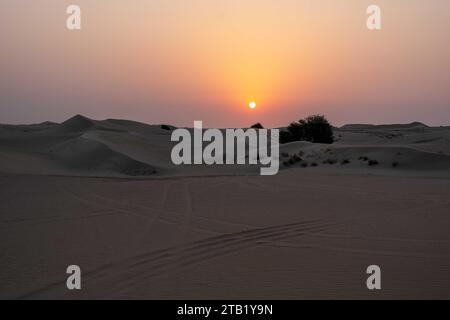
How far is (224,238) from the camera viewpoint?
7.81 metres

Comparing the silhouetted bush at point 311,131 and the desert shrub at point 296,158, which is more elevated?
the silhouetted bush at point 311,131

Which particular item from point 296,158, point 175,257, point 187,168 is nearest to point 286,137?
point 296,158

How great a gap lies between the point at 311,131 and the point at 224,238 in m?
30.5

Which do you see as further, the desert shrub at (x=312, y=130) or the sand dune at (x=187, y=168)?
the desert shrub at (x=312, y=130)

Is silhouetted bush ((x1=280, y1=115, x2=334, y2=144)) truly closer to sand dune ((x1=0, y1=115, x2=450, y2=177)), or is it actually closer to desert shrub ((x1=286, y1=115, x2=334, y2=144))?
desert shrub ((x1=286, y1=115, x2=334, y2=144))

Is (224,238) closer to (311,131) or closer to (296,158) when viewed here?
(296,158)

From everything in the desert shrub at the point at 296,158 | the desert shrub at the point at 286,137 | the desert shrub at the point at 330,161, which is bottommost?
the desert shrub at the point at 330,161

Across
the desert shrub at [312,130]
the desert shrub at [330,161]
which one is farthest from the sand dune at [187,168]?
the desert shrub at [312,130]

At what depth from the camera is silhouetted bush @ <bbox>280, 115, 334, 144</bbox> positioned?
37.4 m

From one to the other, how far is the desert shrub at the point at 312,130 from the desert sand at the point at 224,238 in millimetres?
20426

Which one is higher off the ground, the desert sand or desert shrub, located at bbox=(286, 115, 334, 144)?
desert shrub, located at bbox=(286, 115, 334, 144)

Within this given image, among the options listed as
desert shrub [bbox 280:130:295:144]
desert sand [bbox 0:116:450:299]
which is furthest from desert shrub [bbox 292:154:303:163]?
desert shrub [bbox 280:130:295:144]

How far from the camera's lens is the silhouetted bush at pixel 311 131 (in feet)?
123

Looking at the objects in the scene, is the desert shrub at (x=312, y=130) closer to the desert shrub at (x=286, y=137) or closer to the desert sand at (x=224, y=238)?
the desert shrub at (x=286, y=137)
